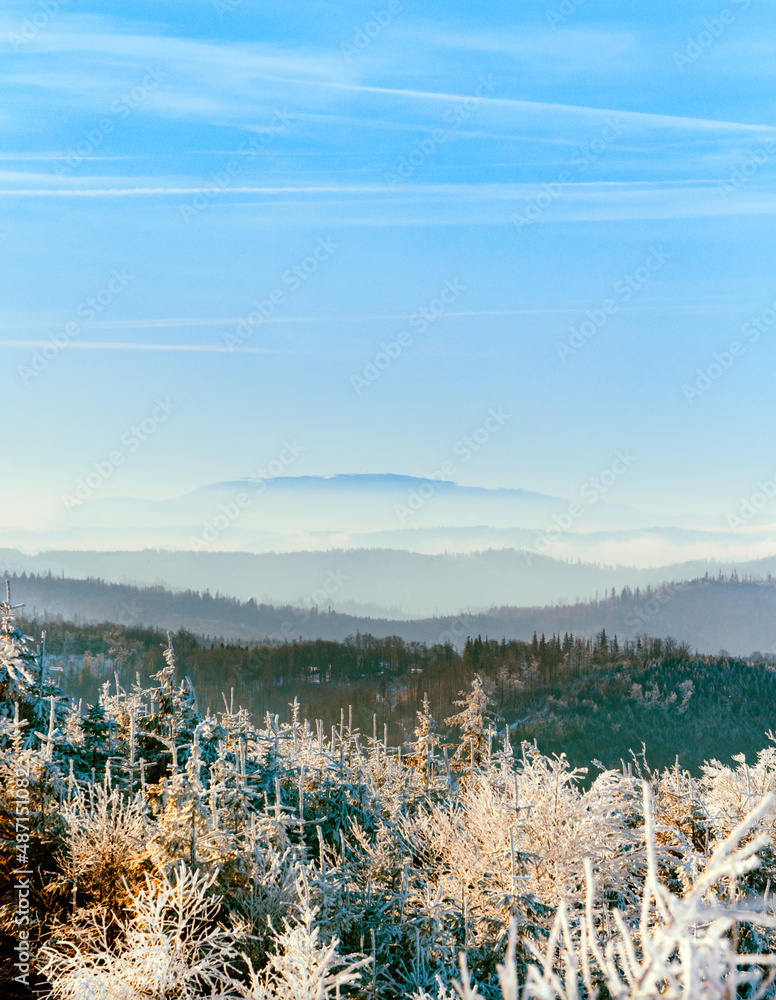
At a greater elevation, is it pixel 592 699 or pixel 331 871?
pixel 331 871

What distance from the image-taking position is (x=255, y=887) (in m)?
14.4

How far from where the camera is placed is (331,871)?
16.2 m

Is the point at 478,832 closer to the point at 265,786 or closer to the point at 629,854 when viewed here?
the point at 629,854

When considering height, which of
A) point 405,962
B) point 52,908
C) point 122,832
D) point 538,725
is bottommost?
point 538,725

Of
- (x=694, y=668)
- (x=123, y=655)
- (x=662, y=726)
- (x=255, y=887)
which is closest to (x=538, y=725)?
(x=662, y=726)

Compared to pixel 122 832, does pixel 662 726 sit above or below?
below

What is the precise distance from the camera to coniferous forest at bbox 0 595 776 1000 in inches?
211

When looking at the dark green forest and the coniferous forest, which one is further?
the dark green forest

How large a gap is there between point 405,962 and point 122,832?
20.4 ft

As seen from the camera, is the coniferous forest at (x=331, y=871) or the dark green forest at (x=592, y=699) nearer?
the coniferous forest at (x=331, y=871)

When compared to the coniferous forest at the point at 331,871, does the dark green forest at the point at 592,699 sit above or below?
below

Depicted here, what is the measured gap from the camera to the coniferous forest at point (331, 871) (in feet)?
17.6

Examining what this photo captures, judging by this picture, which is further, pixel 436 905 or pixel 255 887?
pixel 436 905

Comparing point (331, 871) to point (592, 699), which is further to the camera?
point (592, 699)
